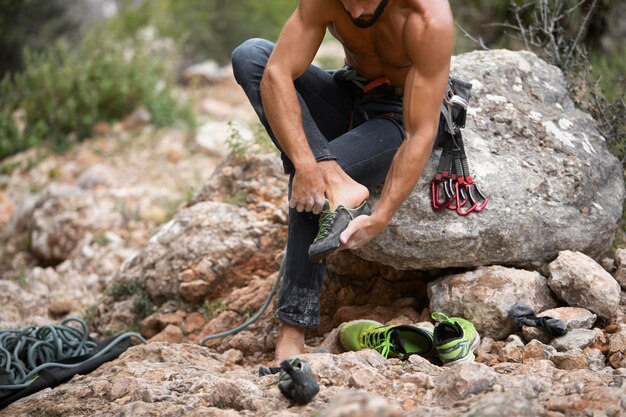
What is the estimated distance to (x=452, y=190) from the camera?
312 centimetres

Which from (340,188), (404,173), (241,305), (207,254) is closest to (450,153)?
(404,173)

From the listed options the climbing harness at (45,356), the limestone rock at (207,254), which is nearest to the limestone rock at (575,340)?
the limestone rock at (207,254)

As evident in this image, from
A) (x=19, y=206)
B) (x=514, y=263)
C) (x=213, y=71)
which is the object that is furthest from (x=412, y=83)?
(x=213, y=71)

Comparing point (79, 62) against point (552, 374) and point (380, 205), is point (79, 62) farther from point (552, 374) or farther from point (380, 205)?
point (552, 374)

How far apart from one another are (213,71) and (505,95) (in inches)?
280

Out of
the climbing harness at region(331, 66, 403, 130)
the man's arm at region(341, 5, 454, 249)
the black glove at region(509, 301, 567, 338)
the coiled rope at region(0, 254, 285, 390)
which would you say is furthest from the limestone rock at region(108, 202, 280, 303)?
the black glove at region(509, 301, 567, 338)

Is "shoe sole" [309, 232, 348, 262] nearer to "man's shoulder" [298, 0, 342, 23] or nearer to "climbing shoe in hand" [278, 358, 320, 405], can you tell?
"climbing shoe in hand" [278, 358, 320, 405]

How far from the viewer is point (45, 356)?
3.37 meters

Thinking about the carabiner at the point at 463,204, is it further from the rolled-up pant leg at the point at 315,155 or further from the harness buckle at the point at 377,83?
the harness buckle at the point at 377,83

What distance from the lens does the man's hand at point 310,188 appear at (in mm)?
2826

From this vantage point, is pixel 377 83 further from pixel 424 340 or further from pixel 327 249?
pixel 424 340

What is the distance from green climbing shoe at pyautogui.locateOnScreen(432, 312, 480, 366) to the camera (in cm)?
274

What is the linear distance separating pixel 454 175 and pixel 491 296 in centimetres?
51

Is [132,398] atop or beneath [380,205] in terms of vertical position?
beneath
